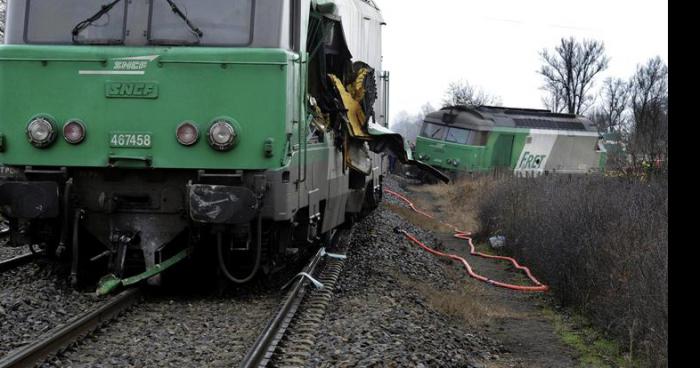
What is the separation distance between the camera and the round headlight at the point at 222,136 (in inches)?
295

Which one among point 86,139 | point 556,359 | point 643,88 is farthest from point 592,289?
point 643,88

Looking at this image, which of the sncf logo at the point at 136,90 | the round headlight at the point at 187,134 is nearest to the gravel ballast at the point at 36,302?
the round headlight at the point at 187,134

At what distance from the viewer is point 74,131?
7598mm

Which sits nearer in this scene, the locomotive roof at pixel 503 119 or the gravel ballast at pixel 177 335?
the gravel ballast at pixel 177 335

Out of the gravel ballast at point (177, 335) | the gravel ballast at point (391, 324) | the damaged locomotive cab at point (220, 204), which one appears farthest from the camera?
the damaged locomotive cab at point (220, 204)

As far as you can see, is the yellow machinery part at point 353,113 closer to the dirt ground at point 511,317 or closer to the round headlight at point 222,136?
the dirt ground at point 511,317

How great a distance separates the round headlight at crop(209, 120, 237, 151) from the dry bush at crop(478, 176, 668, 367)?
3.83 meters

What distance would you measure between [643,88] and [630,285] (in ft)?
167

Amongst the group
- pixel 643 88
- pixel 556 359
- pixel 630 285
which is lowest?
pixel 556 359

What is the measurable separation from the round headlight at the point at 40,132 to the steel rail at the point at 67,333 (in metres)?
1.48

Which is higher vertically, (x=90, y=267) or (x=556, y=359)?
(x=90, y=267)
